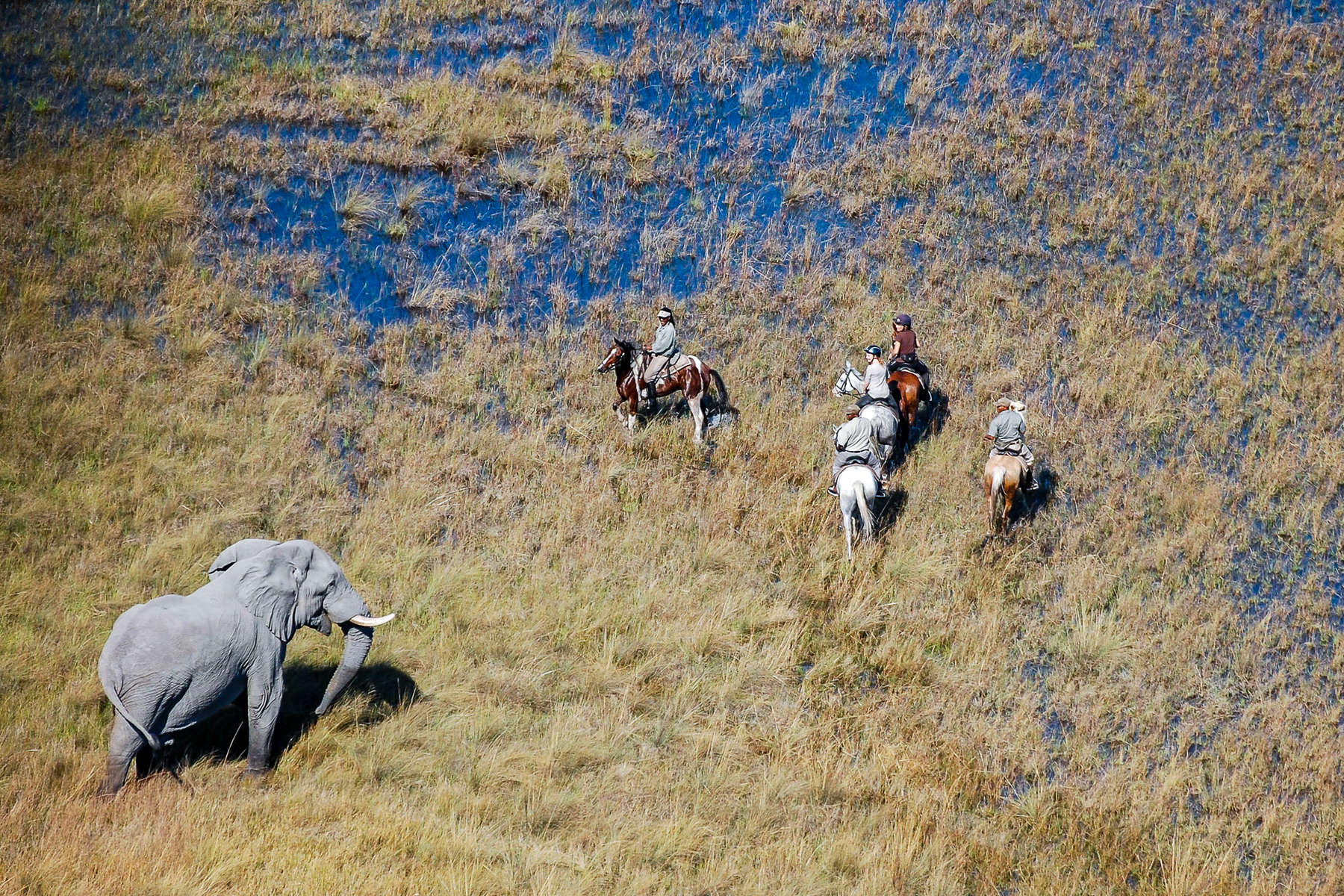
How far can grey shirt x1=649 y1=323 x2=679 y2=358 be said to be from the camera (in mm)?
14594

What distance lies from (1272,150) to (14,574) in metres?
20.5

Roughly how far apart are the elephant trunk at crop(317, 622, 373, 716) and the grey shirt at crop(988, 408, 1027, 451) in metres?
7.64

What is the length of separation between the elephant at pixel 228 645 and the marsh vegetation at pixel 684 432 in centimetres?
45

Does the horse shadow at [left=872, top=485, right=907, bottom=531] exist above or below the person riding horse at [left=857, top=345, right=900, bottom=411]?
below

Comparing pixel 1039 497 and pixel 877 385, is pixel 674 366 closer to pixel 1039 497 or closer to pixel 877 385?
pixel 877 385

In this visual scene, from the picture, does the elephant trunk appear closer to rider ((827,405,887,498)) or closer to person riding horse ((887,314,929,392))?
rider ((827,405,887,498))

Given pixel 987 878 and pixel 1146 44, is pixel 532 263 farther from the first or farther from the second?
pixel 1146 44

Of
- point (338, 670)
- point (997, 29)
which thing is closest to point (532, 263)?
point (338, 670)

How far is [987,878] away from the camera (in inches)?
360

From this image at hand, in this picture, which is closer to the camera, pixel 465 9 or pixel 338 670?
pixel 338 670

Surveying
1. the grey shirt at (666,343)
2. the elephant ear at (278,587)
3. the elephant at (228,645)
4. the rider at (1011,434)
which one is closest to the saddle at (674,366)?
the grey shirt at (666,343)

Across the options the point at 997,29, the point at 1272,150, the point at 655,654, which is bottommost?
the point at 655,654

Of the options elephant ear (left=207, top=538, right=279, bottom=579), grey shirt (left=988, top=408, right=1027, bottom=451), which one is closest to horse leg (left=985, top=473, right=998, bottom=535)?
grey shirt (left=988, top=408, right=1027, bottom=451)

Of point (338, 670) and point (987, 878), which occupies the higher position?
point (338, 670)
